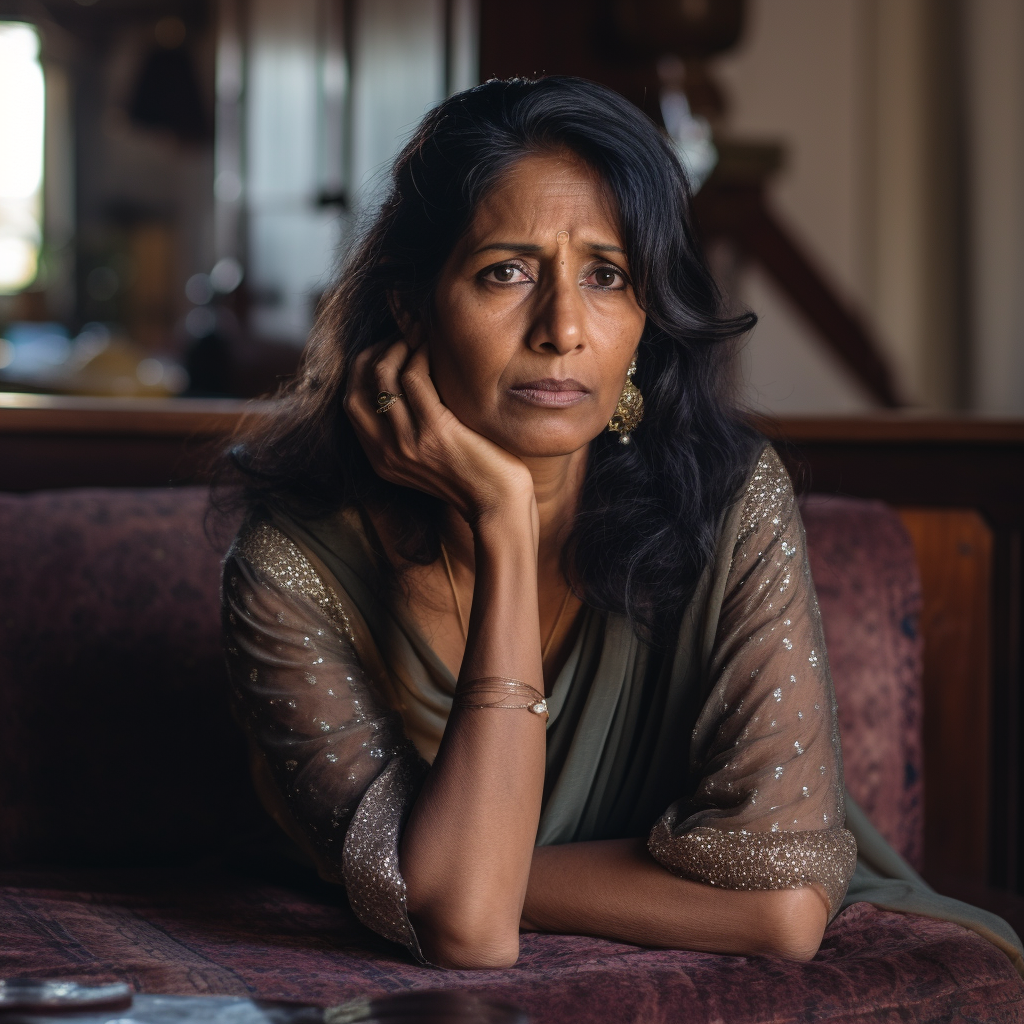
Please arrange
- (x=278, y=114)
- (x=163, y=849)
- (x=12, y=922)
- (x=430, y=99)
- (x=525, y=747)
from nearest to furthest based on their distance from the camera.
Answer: (x=525, y=747) → (x=12, y=922) → (x=163, y=849) → (x=430, y=99) → (x=278, y=114)

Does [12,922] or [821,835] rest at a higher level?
[821,835]

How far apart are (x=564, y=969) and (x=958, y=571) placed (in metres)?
1.23

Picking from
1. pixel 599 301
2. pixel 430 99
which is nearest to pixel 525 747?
pixel 599 301

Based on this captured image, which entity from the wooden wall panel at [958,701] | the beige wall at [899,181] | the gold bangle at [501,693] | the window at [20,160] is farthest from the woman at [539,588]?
the window at [20,160]

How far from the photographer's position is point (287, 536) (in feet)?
4.99

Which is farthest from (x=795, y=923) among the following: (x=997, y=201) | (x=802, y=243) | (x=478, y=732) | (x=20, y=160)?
(x=20, y=160)

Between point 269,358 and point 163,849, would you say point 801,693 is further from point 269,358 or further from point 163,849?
point 269,358

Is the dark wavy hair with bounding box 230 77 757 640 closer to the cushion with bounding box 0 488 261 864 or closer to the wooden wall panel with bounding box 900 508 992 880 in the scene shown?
the cushion with bounding box 0 488 261 864

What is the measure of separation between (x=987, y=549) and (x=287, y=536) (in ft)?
4.27

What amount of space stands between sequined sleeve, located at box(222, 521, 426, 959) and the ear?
0.98 ft

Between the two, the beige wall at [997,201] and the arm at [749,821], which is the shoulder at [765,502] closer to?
the arm at [749,821]

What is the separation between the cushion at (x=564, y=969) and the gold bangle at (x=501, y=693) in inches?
10.5

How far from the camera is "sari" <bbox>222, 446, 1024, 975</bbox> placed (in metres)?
1.32

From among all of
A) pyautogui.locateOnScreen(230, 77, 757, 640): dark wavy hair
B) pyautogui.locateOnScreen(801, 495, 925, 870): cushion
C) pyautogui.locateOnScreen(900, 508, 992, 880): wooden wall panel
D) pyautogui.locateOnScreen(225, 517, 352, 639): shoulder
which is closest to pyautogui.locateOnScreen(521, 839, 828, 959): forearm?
pyautogui.locateOnScreen(230, 77, 757, 640): dark wavy hair
